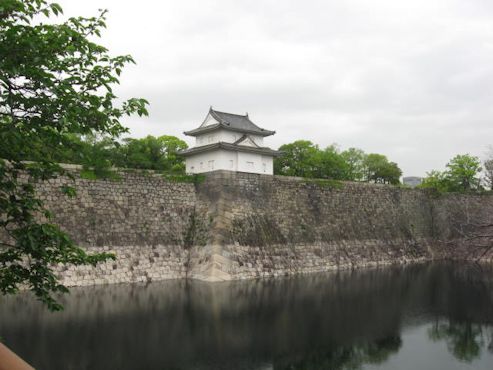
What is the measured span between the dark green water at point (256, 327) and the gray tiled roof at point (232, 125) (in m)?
9.60

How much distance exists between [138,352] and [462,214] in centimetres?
2625

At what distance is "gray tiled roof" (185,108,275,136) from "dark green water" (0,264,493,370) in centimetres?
960

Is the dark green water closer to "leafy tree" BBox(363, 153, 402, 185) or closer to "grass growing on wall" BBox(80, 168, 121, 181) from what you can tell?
"grass growing on wall" BBox(80, 168, 121, 181)

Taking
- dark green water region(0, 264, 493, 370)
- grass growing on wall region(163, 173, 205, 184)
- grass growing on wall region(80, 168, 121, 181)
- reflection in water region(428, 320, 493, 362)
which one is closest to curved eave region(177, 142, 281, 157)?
grass growing on wall region(163, 173, 205, 184)

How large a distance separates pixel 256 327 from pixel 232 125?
49.0 feet

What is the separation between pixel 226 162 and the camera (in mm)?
22484

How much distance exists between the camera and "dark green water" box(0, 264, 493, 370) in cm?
869

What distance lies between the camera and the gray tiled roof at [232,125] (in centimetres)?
2400

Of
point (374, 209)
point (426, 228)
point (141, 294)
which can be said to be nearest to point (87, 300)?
point (141, 294)

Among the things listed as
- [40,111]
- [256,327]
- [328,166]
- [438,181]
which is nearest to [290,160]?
[328,166]

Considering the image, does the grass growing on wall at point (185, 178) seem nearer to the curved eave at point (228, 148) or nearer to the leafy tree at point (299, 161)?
the curved eave at point (228, 148)

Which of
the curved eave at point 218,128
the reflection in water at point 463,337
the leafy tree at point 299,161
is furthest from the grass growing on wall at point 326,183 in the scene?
the leafy tree at point 299,161

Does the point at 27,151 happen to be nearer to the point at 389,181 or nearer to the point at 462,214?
the point at 462,214

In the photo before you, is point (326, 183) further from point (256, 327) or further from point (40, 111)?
point (40, 111)
